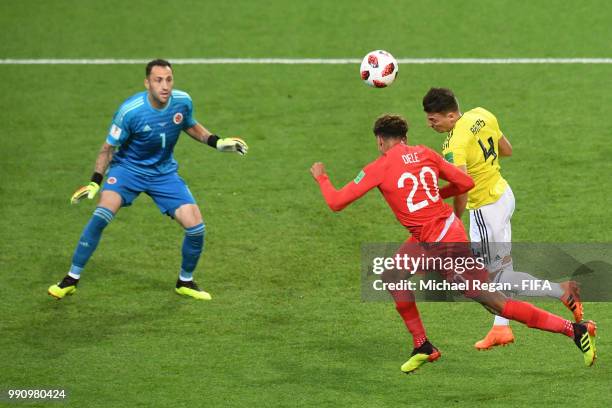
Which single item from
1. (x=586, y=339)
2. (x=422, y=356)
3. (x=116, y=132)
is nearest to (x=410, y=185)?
(x=422, y=356)

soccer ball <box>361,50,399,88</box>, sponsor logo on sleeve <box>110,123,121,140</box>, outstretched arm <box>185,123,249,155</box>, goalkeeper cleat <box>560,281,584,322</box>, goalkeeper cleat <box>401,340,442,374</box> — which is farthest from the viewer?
soccer ball <box>361,50,399,88</box>

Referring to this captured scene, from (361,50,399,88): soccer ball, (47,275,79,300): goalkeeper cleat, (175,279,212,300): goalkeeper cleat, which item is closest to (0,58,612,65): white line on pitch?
(361,50,399,88): soccer ball

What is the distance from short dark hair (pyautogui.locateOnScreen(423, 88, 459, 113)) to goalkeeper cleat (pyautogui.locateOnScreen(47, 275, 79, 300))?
4051mm

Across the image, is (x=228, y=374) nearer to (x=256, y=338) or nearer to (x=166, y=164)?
(x=256, y=338)

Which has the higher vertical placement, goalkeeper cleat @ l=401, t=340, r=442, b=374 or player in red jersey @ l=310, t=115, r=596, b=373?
player in red jersey @ l=310, t=115, r=596, b=373

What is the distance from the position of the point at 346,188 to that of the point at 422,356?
5.41 ft

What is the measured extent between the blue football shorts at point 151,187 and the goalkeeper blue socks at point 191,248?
0.28 meters

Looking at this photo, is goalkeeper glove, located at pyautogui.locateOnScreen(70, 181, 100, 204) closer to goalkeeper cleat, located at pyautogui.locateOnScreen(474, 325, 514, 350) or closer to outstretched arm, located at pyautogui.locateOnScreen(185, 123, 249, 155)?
outstretched arm, located at pyautogui.locateOnScreen(185, 123, 249, 155)

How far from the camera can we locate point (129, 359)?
1138cm

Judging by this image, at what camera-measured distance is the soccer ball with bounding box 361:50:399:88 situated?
41.3ft

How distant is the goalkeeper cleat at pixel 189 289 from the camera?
507 inches

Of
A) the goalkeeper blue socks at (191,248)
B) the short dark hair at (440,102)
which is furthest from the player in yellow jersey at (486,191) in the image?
the goalkeeper blue socks at (191,248)

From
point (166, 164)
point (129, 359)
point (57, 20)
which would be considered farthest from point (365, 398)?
point (57, 20)

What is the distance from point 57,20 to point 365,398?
12.4 m
